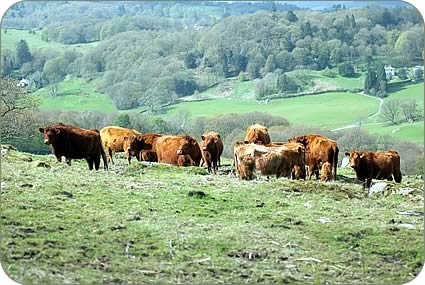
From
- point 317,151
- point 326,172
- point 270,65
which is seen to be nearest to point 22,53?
point 270,65

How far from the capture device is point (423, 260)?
33.9 feet

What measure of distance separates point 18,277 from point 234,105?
4.50m

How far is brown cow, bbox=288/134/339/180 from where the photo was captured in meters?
14.7

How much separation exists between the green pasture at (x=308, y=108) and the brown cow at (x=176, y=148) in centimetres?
246

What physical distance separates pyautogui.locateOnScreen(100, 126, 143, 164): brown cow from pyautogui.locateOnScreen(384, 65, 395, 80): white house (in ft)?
15.5

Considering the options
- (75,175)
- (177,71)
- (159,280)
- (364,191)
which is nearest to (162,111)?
(177,71)

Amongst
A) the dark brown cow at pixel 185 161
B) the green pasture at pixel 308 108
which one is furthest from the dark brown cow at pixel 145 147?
the green pasture at pixel 308 108

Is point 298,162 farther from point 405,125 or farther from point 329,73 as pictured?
point 405,125

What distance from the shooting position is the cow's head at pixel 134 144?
54.6 feet

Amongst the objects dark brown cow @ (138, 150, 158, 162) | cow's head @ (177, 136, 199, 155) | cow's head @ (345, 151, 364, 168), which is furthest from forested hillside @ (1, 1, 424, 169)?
dark brown cow @ (138, 150, 158, 162)

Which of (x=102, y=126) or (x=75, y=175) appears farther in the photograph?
(x=102, y=126)

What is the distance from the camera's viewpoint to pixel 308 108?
41.4ft

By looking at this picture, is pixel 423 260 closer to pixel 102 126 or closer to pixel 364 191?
pixel 364 191

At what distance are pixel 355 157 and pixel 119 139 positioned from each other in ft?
15.0
